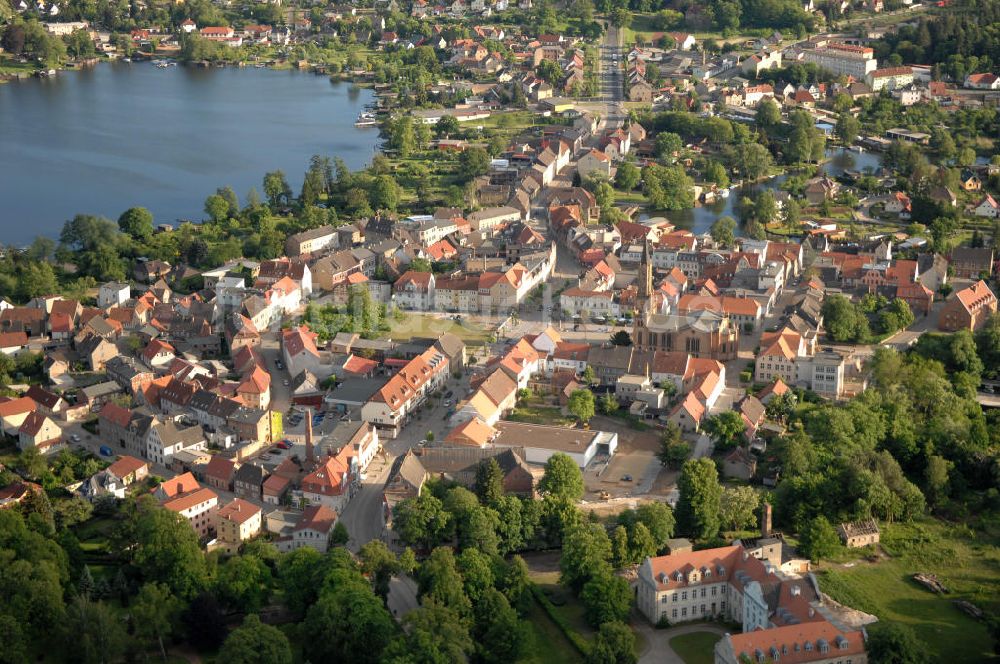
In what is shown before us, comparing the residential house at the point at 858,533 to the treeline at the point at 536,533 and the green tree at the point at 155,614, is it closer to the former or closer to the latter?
the treeline at the point at 536,533

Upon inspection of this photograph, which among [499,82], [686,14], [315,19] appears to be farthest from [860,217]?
[315,19]

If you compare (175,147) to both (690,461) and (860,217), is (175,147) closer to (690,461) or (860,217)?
(860,217)

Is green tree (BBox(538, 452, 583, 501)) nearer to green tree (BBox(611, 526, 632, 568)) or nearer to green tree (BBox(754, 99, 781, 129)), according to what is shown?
green tree (BBox(611, 526, 632, 568))

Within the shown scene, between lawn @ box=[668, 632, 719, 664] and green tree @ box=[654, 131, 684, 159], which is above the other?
green tree @ box=[654, 131, 684, 159]

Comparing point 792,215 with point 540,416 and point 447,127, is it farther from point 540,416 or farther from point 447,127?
point 447,127

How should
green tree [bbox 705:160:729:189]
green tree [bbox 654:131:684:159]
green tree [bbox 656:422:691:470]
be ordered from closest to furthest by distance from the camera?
green tree [bbox 656:422:691:470], green tree [bbox 705:160:729:189], green tree [bbox 654:131:684:159]

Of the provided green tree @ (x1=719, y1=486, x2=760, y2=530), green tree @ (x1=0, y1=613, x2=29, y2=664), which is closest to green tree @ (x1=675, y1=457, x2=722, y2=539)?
green tree @ (x1=719, y1=486, x2=760, y2=530)

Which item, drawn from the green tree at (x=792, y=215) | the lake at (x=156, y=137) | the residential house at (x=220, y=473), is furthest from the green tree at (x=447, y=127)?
the residential house at (x=220, y=473)
